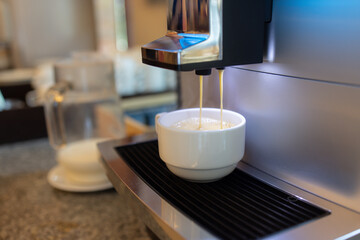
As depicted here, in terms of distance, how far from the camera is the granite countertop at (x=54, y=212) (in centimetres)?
60

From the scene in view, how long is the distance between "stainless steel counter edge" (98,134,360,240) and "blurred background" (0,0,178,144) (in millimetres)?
964

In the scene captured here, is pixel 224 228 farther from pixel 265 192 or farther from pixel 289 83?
pixel 289 83

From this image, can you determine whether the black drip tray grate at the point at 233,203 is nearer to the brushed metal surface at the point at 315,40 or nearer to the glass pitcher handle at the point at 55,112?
the brushed metal surface at the point at 315,40

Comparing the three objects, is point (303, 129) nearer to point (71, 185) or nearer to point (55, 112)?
point (71, 185)

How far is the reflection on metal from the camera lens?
0.39 m

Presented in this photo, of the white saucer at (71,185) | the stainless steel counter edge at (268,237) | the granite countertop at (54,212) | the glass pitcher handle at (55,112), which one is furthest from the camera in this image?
the glass pitcher handle at (55,112)

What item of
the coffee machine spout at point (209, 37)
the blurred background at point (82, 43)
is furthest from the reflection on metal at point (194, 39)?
the blurred background at point (82, 43)

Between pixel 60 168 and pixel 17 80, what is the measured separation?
1.38 m

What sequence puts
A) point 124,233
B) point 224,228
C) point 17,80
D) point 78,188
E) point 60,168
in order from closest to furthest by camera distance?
point 224,228 < point 124,233 < point 78,188 < point 60,168 < point 17,80

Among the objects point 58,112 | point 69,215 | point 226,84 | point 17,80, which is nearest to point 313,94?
point 226,84

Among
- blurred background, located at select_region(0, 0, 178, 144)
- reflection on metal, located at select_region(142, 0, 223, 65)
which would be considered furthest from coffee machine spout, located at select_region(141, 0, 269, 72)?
blurred background, located at select_region(0, 0, 178, 144)

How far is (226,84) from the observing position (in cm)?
56

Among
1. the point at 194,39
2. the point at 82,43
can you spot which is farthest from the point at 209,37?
the point at 82,43

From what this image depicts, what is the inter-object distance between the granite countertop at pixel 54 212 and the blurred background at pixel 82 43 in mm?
679
